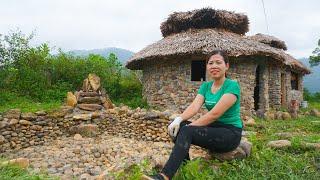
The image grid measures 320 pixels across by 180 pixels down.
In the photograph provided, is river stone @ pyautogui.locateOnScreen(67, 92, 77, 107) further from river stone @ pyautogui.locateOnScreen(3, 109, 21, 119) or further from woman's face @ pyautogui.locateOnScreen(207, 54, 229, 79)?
woman's face @ pyautogui.locateOnScreen(207, 54, 229, 79)

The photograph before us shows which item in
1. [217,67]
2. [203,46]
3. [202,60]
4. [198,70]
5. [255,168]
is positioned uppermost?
[203,46]

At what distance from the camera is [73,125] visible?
35.2 feet

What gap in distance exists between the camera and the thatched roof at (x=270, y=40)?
55.1 feet

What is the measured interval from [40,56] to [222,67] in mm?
12337

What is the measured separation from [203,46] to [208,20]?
6.84ft

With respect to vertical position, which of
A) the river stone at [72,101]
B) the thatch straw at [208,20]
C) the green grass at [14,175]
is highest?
the thatch straw at [208,20]

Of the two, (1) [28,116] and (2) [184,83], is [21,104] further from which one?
(2) [184,83]

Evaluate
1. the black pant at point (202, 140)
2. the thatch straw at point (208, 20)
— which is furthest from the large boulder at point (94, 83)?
the black pant at point (202, 140)

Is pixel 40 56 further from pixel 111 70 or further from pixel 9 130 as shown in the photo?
pixel 9 130

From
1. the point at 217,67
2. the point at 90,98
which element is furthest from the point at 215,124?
the point at 90,98

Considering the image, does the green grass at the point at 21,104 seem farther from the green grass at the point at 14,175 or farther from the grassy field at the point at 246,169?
the grassy field at the point at 246,169

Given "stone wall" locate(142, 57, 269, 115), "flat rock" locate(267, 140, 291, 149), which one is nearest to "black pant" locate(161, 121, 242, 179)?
"flat rock" locate(267, 140, 291, 149)

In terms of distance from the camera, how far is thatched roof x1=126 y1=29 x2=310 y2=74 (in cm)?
1308

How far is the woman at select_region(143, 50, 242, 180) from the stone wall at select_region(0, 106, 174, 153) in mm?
6109
